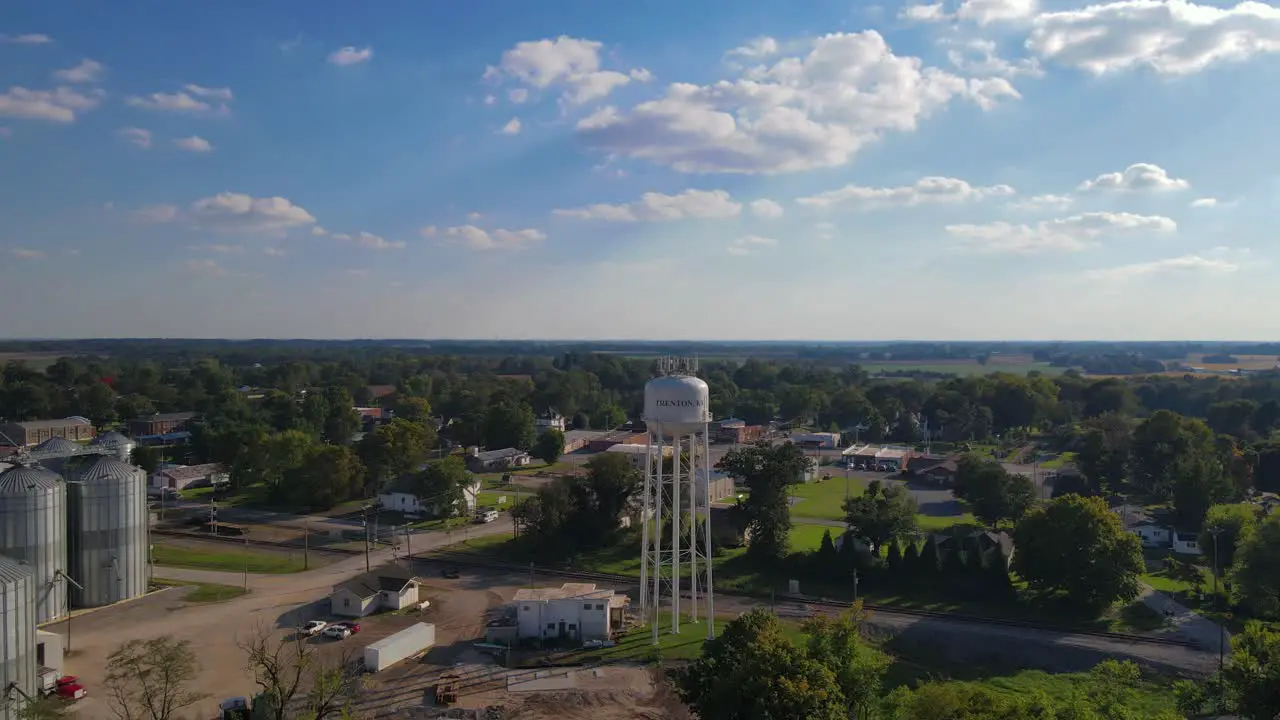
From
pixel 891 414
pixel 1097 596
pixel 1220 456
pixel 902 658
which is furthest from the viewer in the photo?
pixel 891 414

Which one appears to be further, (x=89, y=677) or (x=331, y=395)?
(x=331, y=395)

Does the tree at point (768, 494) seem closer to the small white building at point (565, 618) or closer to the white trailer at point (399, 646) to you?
the small white building at point (565, 618)

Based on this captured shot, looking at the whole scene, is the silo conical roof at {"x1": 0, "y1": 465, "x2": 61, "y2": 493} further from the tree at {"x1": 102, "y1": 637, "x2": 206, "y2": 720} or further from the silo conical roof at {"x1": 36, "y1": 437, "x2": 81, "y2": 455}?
the tree at {"x1": 102, "y1": 637, "x2": 206, "y2": 720}

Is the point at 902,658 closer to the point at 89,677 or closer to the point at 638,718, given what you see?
the point at 638,718

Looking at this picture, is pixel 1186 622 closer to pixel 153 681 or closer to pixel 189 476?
pixel 153 681

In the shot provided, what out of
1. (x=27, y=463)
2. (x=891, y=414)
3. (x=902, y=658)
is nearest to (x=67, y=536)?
(x=27, y=463)
